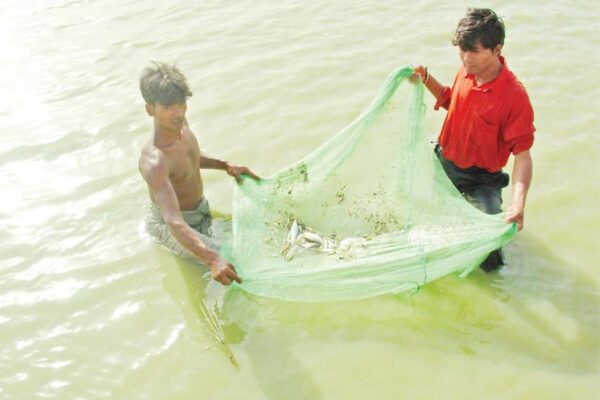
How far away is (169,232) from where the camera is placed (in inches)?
143

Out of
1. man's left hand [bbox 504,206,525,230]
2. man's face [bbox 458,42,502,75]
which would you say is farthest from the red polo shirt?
man's left hand [bbox 504,206,525,230]

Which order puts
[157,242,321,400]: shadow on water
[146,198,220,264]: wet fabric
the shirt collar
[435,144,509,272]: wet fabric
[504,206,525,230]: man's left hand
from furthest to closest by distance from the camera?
1. [146,198,220,264]: wet fabric
2. [435,144,509,272]: wet fabric
3. the shirt collar
4. [157,242,321,400]: shadow on water
5. [504,206,525,230]: man's left hand

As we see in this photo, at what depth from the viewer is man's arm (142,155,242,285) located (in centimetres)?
290

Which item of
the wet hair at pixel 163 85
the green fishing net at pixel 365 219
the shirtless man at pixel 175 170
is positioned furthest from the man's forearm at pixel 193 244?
the wet hair at pixel 163 85

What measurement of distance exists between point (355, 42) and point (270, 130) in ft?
6.19

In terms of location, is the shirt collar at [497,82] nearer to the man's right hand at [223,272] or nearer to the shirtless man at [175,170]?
the shirtless man at [175,170]

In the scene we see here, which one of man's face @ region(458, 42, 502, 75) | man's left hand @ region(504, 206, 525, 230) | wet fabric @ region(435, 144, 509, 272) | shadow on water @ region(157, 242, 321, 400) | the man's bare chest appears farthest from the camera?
wet fabric @ region(435, 144, 509, 272)

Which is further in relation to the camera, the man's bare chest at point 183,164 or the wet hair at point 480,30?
the man's bare chest at point 183,164

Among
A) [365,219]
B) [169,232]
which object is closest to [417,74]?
[365,219]

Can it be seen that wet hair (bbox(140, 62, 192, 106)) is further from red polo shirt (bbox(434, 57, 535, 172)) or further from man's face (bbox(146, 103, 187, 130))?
red polo shirt (bbox(434, 57, 535, 172))

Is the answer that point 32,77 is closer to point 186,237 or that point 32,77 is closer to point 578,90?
point 186,237

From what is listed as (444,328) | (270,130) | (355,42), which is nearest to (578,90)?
(355,42)

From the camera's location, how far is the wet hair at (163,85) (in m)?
3.06

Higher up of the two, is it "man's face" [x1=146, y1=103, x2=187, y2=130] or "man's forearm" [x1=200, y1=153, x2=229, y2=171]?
"man's face" [x1=146, y1=103, x2=187, y2=130]
